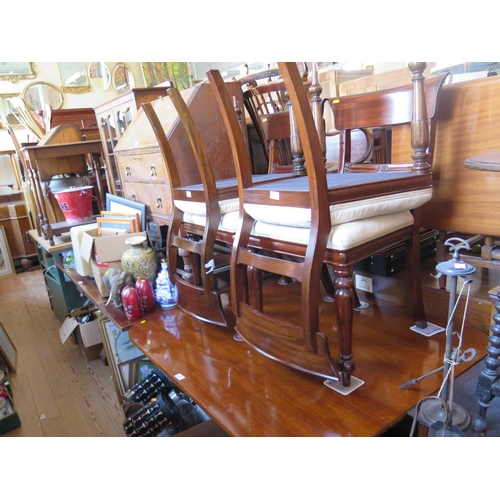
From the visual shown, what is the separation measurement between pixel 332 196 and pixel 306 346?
41cm

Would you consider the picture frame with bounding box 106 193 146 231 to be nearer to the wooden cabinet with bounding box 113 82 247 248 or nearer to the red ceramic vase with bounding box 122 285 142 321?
the wooden cabinet with bounding box 113 82 247 248

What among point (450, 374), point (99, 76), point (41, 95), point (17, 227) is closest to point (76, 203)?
point (17, 227)

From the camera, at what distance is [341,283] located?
1.03 metres

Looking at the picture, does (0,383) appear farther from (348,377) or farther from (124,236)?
(348,377)

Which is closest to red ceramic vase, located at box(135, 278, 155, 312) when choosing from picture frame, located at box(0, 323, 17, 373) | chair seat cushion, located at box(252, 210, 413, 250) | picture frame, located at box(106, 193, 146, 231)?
picture frame, located at box(106, 193, 146, 231)

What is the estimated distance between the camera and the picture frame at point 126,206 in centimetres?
224

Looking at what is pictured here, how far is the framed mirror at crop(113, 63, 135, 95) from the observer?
5.31 metres

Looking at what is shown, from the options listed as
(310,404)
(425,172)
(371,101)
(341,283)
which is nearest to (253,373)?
(310,404)

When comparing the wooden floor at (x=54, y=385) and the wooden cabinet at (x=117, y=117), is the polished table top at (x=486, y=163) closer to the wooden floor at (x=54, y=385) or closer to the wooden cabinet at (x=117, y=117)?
the wooden floor at (x=54, y=385)

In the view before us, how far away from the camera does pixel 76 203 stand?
2.81m

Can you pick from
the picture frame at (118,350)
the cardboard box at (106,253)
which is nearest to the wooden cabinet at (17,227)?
the cardboard box at (106,253)

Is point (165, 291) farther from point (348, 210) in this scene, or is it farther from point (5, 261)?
point (5, 261)

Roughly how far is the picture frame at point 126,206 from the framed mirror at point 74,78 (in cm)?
313

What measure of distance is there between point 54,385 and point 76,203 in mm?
1241
